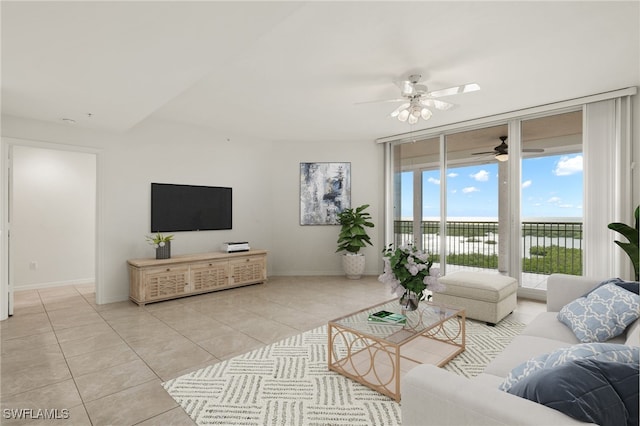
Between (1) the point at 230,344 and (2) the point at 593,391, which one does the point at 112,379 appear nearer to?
(1) the point at 230,344

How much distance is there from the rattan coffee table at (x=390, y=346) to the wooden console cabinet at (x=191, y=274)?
255 centimetres

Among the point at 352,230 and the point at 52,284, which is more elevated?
the point at 352,230

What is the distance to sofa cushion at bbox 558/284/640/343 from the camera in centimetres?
193

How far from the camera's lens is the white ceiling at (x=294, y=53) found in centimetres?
195

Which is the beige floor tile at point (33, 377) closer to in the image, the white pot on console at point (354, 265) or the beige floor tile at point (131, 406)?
the beige floor tile at point (131, 406)

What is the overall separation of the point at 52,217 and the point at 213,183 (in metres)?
2.68

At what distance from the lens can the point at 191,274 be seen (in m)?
4.63

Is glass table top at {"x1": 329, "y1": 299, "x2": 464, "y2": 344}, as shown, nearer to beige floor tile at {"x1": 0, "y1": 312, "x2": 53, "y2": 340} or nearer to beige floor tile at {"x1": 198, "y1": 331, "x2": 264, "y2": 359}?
beige floor tile at {"x1": 198, "y1": 331, "x2": 264, "y2": 359}

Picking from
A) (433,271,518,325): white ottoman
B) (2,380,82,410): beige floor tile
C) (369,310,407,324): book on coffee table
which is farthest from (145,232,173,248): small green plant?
(433,271,518,325): white ottoman

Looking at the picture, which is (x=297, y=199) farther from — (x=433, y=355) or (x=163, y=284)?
(x=433, y=355)

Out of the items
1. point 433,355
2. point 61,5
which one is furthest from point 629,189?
point 61,5

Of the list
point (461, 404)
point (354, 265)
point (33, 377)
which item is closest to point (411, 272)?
point (461, 404)

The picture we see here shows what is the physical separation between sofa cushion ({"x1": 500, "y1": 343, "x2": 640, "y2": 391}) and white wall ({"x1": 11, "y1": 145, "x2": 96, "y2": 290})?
6.51 m

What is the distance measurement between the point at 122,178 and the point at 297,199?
116 inches
